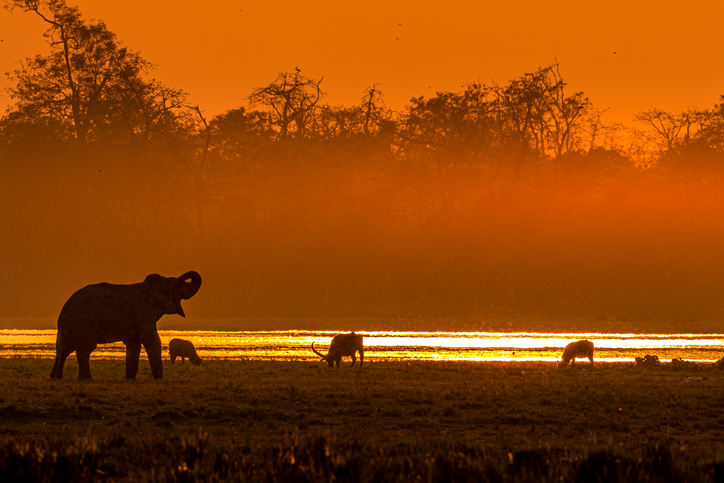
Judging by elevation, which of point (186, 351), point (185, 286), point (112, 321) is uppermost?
point (185, 286)

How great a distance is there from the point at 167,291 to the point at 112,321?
1.72 m

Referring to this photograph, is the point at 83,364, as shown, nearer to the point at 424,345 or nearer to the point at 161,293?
the point at 161,293

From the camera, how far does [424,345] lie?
1736 inches

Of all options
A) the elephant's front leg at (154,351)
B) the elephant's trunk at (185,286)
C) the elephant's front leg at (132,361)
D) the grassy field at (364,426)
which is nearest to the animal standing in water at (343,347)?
the grassy field at (364,426)

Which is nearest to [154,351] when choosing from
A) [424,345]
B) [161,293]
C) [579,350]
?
[161,293]

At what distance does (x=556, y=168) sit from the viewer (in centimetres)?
7762

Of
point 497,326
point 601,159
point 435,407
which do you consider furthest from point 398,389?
point 601,159

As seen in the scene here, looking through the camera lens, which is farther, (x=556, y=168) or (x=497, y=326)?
(x=556, y=168)

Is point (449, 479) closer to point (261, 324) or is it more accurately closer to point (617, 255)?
point (261, 324)

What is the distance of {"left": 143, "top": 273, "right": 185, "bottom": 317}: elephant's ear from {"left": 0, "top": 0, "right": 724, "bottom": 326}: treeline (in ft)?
154

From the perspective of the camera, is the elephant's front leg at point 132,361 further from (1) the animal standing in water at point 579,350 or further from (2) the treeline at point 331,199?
(2) the treeline at point 331,199

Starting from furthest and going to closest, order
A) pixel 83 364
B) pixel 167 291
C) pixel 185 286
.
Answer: pixel 185 286, pixel 167 291, pixel 83 364

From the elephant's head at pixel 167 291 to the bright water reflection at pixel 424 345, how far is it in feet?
34.9

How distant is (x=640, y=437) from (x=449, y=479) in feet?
20.1
